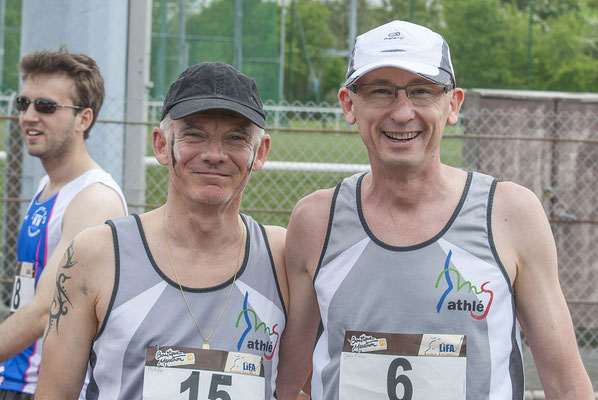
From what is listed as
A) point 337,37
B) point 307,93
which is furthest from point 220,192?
point 337,37

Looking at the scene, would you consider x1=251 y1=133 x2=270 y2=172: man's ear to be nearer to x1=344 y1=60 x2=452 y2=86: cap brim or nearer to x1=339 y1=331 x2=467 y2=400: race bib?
x1=344 y1=60 x2=452 y2=86: cap brim

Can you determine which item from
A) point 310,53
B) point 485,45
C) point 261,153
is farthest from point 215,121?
point 310,53

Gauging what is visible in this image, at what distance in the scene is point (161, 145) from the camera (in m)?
2.55

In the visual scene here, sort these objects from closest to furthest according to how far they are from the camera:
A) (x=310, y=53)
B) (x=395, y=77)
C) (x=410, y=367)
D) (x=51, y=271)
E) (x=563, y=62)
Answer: (x=410, y=367) < (x=395, y=77) < (x=51, y=271) < (x=563, y=62) < (x=310, y=53)

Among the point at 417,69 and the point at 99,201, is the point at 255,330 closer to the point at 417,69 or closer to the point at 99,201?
the point at 417,69

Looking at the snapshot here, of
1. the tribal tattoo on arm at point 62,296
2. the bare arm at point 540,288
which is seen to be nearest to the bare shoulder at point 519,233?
the bare arm at point 540,288

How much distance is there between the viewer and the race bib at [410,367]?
231 cm

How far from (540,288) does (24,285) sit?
229 centimetres

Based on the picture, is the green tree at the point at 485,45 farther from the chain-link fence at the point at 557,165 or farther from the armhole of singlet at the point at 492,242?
the armhole of singlet at the point at 492,242

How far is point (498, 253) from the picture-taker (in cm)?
236

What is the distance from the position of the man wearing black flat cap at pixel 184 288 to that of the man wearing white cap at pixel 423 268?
0.26 m

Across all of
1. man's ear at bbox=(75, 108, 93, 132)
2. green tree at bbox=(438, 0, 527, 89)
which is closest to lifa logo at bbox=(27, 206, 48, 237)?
man's ear at bbox=(75, 108, 93, 132)

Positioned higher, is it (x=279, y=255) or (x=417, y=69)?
(x=417, y=69)

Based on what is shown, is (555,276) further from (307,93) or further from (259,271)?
(307,93)
